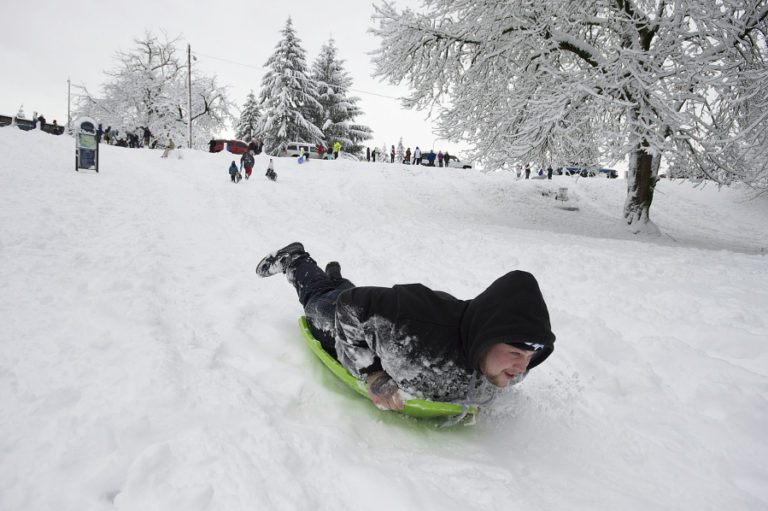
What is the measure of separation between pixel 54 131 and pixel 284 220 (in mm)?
32963

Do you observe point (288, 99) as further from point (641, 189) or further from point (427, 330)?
point (427, 330)

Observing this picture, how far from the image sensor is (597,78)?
7137mm

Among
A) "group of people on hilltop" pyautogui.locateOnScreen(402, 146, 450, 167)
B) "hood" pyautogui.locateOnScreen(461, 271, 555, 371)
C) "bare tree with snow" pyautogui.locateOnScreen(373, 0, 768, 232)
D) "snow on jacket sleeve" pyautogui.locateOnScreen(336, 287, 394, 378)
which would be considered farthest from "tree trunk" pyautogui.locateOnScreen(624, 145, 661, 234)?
"group of people on hilltop" pyautogui.locateOnScreen(402, 146, 450, 167)

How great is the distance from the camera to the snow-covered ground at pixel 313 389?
164 cm

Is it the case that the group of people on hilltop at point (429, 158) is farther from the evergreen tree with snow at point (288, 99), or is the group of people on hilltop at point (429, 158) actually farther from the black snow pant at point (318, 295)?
the black snow pant at point (318, 295)

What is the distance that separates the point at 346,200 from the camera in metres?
11.6

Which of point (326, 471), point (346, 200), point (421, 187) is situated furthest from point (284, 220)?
point (421, 187)

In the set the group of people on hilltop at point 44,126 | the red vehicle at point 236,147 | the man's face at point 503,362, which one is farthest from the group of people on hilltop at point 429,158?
the group of people on hilltop at point 44,126

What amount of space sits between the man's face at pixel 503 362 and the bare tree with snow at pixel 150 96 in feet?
126

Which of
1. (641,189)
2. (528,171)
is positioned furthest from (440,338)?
(528,171)

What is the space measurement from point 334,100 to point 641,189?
1102 inches

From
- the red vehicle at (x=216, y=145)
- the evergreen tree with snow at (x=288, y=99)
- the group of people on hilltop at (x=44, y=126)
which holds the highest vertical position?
the evergreen tree with snow at (x=288, y=99)

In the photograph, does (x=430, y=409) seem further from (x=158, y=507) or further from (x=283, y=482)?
(x=158, y=507)

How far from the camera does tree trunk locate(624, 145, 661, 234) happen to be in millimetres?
10055
